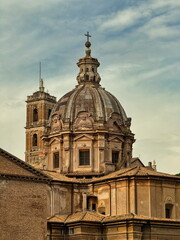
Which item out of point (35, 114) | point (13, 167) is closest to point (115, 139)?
point (13, 167)

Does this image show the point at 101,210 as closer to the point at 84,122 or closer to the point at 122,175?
the point at 122,175

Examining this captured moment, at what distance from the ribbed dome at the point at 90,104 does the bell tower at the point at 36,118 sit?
Result: 56.5 metres

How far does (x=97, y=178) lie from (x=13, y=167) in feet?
38.7

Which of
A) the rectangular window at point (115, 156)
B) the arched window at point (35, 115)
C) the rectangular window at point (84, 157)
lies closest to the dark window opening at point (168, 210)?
the rectangular window at point (115, 156)

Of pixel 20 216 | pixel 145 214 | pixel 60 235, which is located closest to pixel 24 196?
pixel 20 216

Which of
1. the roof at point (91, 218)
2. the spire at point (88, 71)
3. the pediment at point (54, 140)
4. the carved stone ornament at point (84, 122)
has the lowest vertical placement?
the roof at point (91, 218)

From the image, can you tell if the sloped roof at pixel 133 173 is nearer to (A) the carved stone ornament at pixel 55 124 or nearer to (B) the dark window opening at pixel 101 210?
(B) the dark window opening at pixel 101 210

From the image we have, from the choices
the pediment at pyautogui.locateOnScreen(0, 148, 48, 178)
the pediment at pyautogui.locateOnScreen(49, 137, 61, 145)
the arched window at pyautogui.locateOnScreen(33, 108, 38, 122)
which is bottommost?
the pediment at pyautogui.locateOnScreen(0, 148, 48, 178)

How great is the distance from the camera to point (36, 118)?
436ft

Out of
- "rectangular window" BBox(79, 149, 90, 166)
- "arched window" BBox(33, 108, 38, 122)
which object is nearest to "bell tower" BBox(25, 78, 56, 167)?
"arched window" BBox(33, 108, 38, 122)

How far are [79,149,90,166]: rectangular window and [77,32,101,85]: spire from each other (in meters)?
9.26

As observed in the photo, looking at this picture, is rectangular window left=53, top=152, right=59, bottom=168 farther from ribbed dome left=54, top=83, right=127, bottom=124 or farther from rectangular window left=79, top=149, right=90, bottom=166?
ribbed dome left=54, top=83, right=127, bottom=124

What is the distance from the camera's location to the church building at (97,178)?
195 feet

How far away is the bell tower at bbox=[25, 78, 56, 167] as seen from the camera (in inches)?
5113
